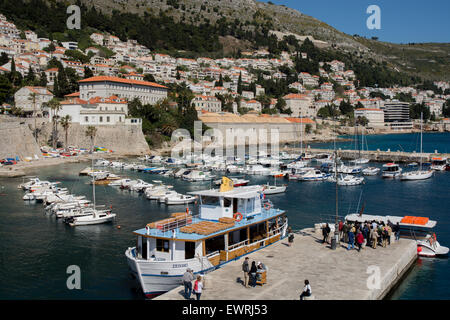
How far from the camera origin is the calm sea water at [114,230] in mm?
16016

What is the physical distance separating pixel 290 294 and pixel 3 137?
49185 millimetres

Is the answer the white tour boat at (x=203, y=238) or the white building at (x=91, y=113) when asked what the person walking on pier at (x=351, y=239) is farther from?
the white building at (x=91, y=113)

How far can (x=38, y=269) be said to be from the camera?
59.0ft

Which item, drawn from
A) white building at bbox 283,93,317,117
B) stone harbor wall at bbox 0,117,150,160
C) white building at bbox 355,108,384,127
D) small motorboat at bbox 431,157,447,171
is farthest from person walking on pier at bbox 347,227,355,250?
white building at bbox 355,108,384,127

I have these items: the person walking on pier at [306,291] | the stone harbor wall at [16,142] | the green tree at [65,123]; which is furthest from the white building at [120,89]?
the person walking on pier at [306,291]

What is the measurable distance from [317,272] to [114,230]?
14.3 metres

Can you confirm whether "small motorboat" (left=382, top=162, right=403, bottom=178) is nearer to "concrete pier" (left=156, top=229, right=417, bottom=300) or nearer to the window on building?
"concrete pier" (left=156, top=229, right=417, bottom=300)

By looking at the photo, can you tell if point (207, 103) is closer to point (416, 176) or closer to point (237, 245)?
point (416, 176)

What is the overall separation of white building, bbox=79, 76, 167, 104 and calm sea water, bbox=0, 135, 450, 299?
129 feet

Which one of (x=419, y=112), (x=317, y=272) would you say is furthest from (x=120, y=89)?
(x=419, y=112)

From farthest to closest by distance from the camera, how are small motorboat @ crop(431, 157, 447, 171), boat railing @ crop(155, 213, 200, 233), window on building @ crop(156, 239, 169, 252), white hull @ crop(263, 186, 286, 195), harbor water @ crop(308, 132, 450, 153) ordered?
1. harbor water @ crop(308, 132, 450, 153)
2. small motorboat @ crop(431, 157, 447, 171)
3. white hull @ crop(263, 186, 286, 195)
4. boat railing @ crop(155, 213, 200, 233)
5. window on building @ crop(156, 239, 169, 252)

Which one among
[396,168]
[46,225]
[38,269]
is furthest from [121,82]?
[38,269]

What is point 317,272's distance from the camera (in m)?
14.0

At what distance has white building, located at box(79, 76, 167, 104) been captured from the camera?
81550 mm
